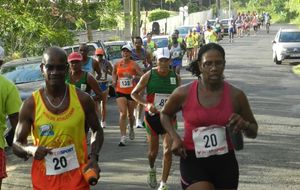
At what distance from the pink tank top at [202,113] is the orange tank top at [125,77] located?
676 centimetres

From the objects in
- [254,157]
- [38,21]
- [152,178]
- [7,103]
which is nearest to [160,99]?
[152,178]

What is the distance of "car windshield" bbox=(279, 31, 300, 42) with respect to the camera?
3117 centimetres

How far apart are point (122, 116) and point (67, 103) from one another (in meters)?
6.82

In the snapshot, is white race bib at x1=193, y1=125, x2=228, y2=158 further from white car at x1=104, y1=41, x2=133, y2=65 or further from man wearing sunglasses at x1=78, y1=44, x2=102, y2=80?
white car at x1=104, y1=41, x2=133, y2=65

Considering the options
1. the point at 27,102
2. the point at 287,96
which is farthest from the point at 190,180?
the point at 287,96

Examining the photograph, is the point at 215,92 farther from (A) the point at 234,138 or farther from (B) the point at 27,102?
(B) the point at 27,102

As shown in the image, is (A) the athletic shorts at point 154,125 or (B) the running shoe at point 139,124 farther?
(B) the running shoe at point 139,124

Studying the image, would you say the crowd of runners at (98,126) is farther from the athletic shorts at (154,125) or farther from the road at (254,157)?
the road at (254,157)

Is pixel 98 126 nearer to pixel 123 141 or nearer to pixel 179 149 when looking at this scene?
pixel 179 149

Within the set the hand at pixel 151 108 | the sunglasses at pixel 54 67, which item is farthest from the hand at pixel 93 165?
the hand at pixel 151 108

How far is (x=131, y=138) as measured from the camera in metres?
11.9

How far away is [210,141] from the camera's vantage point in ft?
16.2

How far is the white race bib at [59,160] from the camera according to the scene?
4.61 meters

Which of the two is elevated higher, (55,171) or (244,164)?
(55,171)
